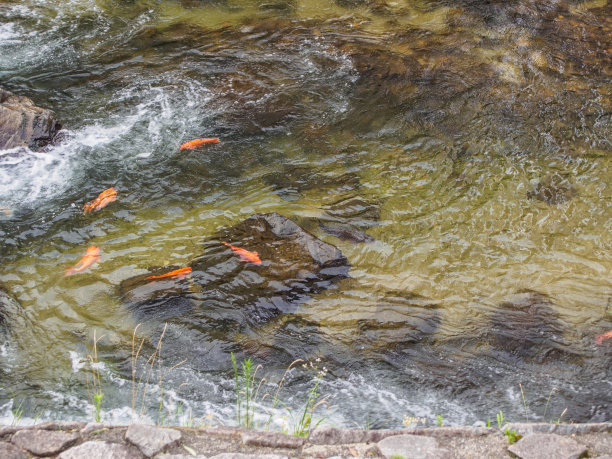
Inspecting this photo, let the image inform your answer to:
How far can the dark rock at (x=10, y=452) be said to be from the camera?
3347mm

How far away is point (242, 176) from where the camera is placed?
769 cm

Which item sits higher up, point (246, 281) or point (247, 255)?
point (247, 255)

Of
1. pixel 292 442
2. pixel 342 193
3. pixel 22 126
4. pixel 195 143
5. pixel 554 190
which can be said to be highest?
pixel 22 126

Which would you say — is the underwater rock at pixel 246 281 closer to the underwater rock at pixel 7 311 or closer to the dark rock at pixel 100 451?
the underwater rock at pixel 7 311

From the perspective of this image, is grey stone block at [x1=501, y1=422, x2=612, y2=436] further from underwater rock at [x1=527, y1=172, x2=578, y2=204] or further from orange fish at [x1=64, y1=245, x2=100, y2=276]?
orange fish at [x1=64, y1=245, x2=100, y2=276]

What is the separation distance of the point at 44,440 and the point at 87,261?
3088 millimetres

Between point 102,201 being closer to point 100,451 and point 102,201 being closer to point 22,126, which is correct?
point 22,126

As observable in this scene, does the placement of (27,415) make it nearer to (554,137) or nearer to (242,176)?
(242,176)

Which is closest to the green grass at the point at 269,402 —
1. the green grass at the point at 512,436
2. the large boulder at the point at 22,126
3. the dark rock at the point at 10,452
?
the green grass at the point at 512,436

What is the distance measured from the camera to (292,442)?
11.7 feet

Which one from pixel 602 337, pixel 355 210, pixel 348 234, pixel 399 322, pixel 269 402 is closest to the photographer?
pixel 269 402

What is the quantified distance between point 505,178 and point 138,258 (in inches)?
195

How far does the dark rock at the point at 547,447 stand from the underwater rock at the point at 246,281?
2764 millimetres

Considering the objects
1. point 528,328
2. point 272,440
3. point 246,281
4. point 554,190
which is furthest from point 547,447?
point 554,190
